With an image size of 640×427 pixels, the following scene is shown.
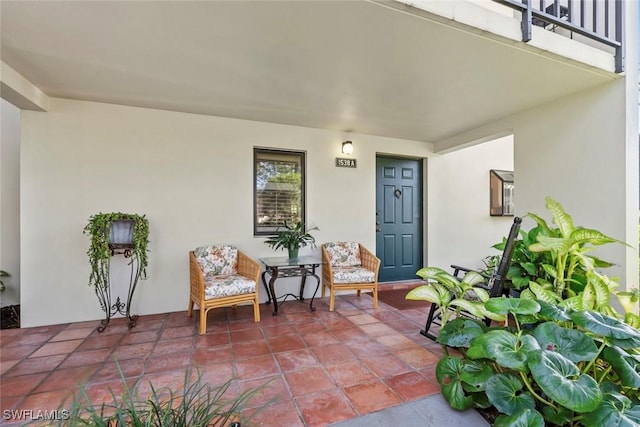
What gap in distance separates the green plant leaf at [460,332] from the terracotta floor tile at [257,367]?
1.19 metres

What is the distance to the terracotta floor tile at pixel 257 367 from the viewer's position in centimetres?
203

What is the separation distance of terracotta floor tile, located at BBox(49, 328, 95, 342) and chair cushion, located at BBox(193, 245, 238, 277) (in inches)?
45.1

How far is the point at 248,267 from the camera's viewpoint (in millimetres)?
3227

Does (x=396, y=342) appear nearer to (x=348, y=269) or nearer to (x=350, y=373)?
(x=350, y=373)

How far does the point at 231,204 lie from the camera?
11.7ft

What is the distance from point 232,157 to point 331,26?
211 cm

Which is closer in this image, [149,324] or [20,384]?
[20,384]

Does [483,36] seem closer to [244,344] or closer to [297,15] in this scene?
[297,15]

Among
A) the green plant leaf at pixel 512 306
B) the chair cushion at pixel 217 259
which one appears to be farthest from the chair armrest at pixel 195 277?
the green plant leaf at pixel 512 306

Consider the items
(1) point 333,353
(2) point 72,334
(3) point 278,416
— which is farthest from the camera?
(2) point 72,334

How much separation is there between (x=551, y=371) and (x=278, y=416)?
1.39m

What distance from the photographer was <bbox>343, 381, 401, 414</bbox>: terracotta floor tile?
5.59 feet

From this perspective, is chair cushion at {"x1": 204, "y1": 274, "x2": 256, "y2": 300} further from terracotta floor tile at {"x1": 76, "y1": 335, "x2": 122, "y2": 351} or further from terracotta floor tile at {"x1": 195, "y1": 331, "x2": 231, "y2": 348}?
terracotta floor tile at {"x1": 76, "y1": 335, "x2": 122, "y2": 351}

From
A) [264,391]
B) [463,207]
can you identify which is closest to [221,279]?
[264,391]
